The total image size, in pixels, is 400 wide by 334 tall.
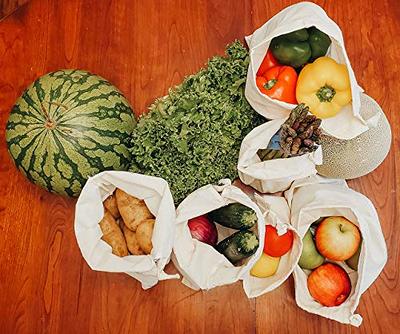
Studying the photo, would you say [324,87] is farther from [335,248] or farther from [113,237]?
[113,237]

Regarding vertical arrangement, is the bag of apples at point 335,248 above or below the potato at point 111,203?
below

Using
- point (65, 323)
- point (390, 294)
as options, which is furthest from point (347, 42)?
point (65, 323)

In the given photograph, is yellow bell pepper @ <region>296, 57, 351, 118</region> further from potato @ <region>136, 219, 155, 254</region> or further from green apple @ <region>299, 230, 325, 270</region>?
potato @ <region>136, 219, 155, 254</region>

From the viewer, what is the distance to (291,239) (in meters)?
1.16

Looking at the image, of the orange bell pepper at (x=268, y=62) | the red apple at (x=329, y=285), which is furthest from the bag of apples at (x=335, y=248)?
the orange bell pepper at (x=268, y=62)

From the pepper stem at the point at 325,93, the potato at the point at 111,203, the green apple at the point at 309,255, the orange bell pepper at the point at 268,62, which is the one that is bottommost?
the green apple at the point at 309,255

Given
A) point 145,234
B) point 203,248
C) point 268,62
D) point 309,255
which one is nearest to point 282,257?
point 309,255

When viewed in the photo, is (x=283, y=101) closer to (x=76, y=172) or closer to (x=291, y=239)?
(x=291, y=239)

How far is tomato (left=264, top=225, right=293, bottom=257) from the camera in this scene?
45.2 inches

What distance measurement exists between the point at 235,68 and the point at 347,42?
27 cm

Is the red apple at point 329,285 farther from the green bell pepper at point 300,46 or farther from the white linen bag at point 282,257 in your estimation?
the green bell pepper at point 300,46

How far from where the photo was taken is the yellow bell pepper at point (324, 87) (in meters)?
1.12

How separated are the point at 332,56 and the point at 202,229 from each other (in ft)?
1.32

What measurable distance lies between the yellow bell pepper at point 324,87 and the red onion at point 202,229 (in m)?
0.28
